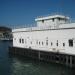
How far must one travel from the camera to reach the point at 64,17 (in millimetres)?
39469

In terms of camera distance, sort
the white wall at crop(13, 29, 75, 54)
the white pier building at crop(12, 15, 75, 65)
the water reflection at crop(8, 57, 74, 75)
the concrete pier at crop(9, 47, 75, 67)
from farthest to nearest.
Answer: the white wall at crop(13, 29, 75, 54) → the white pier building at crop(12, 15, 75, 65) → the concrete pier at crop(9, 47, 75, 67) → the water reflection at crop(8, 57, 74, 75)

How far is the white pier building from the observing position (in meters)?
31.5

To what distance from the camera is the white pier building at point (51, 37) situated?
103 feet

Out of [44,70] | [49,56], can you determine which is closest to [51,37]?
[49,56]

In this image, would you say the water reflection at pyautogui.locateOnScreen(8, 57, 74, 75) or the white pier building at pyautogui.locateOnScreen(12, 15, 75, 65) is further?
the white pier building at pyautogui.locateOnScreen(12, 15, 75, 65)

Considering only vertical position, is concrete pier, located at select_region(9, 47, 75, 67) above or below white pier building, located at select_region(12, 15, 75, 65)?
below

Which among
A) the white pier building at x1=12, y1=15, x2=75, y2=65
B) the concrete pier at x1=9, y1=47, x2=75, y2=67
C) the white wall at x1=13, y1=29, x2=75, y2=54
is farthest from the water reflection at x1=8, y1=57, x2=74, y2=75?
the white wall at x1=13, y1=29, x2=75, y2=54

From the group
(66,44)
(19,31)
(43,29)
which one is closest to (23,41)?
(19,31)

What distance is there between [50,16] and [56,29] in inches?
206

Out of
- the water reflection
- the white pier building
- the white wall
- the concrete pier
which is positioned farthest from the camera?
the white wall

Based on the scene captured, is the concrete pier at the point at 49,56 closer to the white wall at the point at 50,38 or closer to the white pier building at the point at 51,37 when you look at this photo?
the white pier building at the point at 51,37

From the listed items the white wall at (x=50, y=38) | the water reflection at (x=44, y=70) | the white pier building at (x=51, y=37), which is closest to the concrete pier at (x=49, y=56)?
the white pier building at (x=51, y=37)

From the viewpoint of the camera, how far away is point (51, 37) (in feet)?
116

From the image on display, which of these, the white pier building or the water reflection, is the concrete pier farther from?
the water reflection
